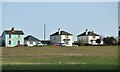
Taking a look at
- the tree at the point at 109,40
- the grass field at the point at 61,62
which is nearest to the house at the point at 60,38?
the tree at the point at 109,40

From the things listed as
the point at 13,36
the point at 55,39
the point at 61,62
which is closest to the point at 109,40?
the point at 13,36

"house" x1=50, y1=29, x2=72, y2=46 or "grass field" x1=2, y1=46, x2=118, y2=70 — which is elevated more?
"house" x1=50, y1=29, x2=72, y2=46

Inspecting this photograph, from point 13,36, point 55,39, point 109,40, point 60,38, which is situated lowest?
point 109,40

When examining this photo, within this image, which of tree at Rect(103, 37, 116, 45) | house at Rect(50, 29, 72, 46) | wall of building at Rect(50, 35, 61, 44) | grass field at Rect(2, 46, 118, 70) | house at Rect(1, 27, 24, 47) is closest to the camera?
grass field at Rect(2, 46, 118, 70)

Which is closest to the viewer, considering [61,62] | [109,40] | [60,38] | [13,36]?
→ [61,62]

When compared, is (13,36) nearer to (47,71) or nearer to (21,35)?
(21,35)

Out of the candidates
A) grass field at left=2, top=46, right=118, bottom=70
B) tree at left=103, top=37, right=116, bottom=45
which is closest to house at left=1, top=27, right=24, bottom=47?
tree at left=103, top=37, right=116, bottom=45

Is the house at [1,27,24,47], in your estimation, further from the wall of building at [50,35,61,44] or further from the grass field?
the grass field

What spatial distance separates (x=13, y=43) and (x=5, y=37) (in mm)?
3255

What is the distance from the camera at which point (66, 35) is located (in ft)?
438

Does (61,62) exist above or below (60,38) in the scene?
below

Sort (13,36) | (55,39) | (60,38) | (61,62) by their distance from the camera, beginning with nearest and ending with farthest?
(61,62), (13,36), (60,38), (55,39)

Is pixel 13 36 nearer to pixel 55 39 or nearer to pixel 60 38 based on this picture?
pixel 55 39

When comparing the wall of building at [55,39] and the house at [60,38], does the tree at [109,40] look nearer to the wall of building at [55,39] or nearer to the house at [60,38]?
the house at [60,38]
